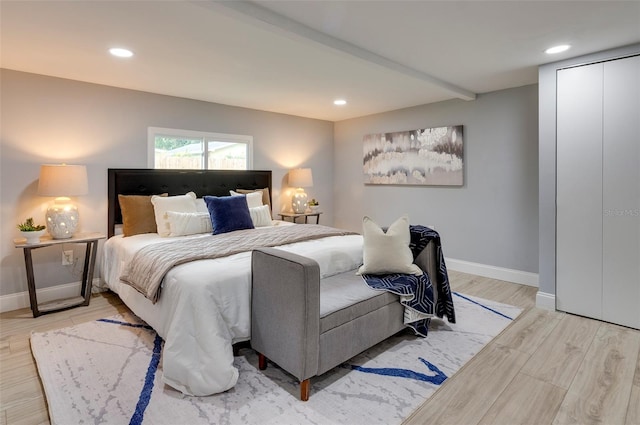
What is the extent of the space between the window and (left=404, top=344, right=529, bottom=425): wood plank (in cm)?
364

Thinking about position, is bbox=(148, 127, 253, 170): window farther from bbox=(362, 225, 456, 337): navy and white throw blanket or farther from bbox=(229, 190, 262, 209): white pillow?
bbox=(362, 225, 456, 337): navy and white throw blanket

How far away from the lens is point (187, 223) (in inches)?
137

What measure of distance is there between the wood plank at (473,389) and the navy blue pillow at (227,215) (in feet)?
7.79

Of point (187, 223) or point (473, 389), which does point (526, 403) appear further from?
point (187, 223)

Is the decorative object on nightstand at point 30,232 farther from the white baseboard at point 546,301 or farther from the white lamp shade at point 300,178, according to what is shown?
the white baseboard at point 546,301

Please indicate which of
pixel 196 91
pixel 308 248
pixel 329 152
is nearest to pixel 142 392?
pixel 308 248

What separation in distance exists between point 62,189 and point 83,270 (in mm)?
953

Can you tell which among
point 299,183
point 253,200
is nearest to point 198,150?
point 253,200

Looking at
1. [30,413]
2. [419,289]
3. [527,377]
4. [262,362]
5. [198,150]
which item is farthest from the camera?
[198,150]

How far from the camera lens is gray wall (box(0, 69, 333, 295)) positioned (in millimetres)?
3195

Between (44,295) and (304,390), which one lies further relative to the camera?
(44,295)

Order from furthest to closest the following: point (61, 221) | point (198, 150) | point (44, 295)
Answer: point (198, 150) → point (44, 295) → point (61, 221)

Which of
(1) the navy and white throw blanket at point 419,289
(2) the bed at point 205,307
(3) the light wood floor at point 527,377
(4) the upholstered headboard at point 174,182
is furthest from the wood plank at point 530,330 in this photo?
(4) the upholstered headboard at point 174,182

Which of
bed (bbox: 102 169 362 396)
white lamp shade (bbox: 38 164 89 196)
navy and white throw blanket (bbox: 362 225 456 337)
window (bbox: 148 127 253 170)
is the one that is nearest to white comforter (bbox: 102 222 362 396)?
bed (bbox: 102 169 362 396)
